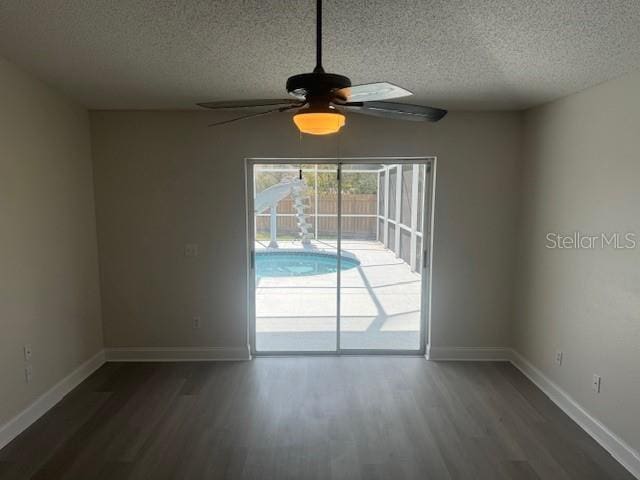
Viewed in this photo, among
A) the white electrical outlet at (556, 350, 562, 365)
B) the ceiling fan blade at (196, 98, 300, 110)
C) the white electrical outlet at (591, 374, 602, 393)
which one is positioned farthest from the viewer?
the white electrical outlet at (556, 350, 562, 365)

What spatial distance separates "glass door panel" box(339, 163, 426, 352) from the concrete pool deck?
0.01 m

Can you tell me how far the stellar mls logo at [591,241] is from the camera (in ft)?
8.39

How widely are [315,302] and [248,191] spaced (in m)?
2.02

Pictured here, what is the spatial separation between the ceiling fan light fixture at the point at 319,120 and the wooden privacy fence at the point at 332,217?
240 cm

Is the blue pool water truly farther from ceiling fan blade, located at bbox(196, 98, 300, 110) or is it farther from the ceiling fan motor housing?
the ceiling fan motor housing

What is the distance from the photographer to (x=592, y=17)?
183 cm

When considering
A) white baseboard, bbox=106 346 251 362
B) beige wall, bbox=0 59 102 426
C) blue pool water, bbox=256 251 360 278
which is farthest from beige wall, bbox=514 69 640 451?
beige wall, bbox=0 59 102 426

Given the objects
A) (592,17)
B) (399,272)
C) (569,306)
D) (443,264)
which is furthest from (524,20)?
(399,272)

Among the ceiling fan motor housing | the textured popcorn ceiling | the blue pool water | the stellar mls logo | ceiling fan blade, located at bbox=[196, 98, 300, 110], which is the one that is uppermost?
the textured popcorn ceiling

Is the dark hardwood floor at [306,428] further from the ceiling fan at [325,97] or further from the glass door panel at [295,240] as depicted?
the ceiling fan at [325,97]

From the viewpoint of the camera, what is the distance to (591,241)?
2.90 m

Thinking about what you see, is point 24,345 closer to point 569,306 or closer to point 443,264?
point 443,264

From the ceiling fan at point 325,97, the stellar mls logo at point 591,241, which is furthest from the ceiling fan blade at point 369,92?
the stellar mls logo at point 591,241

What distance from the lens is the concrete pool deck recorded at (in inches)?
173
